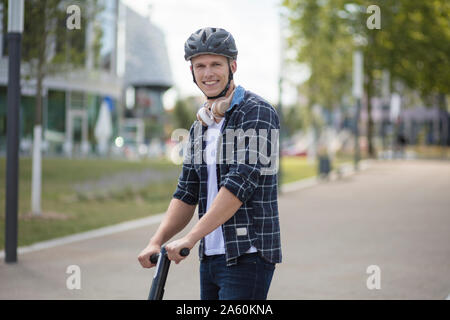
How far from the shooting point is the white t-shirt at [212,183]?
2768mm

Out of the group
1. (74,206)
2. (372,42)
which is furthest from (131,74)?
(74,206)

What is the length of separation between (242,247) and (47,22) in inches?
390

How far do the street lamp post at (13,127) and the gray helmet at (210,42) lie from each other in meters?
5.17

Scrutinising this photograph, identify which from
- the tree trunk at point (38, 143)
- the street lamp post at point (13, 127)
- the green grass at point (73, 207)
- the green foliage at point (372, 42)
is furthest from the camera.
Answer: the green foliage at point (372, 42)

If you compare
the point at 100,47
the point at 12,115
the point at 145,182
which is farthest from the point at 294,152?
the point at 12,115

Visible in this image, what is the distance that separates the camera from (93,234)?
960cm

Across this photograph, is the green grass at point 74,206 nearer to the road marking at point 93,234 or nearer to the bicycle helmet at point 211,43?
the road marking at point 93,234

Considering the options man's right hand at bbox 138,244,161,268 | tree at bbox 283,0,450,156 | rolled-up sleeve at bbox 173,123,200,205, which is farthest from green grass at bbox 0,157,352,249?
tree at bbox 283,0,450,156

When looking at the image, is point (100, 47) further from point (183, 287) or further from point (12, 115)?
point (183, 287)

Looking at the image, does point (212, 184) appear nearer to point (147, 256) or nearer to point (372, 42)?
point (147, 256)

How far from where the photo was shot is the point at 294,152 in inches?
2149

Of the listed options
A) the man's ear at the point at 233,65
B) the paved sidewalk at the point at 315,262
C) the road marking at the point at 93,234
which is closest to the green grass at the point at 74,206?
the road marking at the point at 93,234

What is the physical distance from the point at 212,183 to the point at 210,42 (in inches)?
22.5

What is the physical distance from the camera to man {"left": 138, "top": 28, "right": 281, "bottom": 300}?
2645 mm
